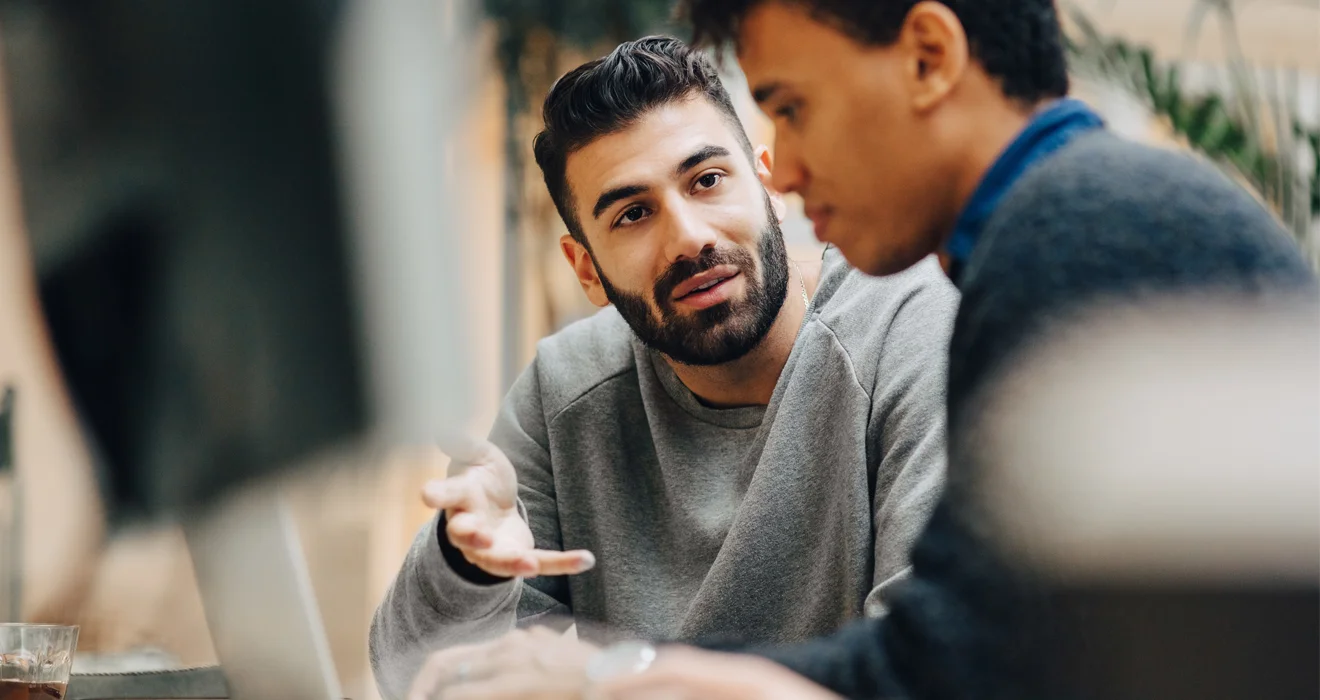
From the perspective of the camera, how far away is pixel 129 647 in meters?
0.83

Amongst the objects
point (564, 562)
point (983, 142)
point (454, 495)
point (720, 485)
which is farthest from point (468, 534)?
point (983, 142)

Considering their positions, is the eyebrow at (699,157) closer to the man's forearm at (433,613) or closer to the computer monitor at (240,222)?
the man's forearm at (433,613)

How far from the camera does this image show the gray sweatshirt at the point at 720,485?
1157mm

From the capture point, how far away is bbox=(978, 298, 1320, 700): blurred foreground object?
524 mm

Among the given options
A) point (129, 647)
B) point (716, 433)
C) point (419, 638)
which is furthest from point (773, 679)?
point (716, 433)

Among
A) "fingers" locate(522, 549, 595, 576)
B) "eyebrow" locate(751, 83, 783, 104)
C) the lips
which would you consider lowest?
"fingers" locate(522, 549, 595, 576)

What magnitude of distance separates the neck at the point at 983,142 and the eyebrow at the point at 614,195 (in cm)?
67

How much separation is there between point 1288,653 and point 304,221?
1.60 feet

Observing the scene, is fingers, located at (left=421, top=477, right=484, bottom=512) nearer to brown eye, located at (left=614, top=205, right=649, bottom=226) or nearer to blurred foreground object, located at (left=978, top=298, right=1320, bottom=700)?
brown eye, located at (left=614, top=205, right=649, bottom=226)

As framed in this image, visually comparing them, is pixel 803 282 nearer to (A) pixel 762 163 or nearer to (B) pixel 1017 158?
(A) pixel 762 163

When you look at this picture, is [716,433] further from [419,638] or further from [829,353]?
[419,638]

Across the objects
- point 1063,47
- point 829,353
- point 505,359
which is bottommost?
point 505,359

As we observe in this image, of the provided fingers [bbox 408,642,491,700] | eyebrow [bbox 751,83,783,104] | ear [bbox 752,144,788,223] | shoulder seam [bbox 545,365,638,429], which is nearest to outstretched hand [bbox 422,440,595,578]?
fingers [bbox 408,642,491,700]

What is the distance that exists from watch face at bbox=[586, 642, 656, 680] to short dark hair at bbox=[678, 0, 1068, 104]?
41 cm
